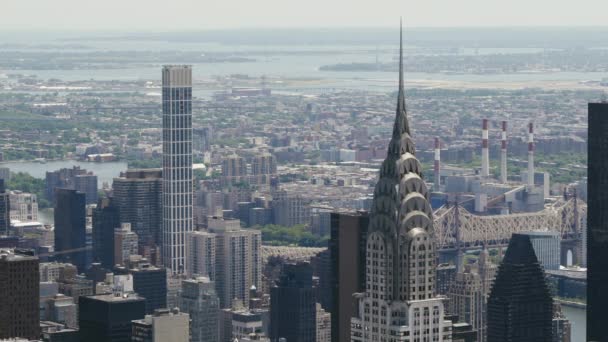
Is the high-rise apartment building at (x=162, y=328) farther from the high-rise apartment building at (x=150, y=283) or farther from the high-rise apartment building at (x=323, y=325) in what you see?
the high-rise apartment building at (x=150, y=283)

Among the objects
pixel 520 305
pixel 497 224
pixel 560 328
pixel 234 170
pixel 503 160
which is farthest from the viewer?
pixel 234 170

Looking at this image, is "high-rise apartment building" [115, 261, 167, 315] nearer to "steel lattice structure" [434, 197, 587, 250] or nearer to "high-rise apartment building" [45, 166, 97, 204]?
"steel lattice structure" [434, 197, 587, 250]

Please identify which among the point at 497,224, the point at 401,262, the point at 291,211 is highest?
the point at 401,262

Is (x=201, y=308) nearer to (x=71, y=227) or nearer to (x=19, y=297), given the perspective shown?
(x=19, y=297)

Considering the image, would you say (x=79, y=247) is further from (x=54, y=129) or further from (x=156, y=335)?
(x=54, y=129)

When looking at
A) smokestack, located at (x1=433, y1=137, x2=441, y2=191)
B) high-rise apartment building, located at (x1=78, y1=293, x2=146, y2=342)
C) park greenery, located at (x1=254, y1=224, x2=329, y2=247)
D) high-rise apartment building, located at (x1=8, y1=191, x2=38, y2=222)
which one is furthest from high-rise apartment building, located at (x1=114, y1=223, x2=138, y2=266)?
smokestack, located at (x1=433, y1=137, x2=441, y2=191)

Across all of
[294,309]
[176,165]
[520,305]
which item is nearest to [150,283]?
[294,309]

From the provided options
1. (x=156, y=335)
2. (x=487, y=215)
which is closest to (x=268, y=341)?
(x=156, y=335)
